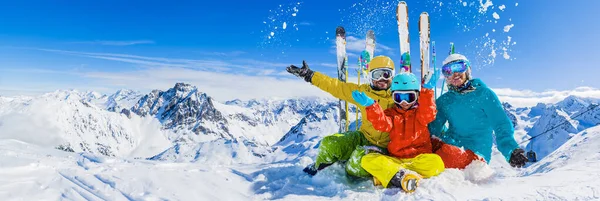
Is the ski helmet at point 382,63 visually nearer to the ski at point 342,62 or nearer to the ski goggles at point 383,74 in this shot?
the ski goggles at point 383,74

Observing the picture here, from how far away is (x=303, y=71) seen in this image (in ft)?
22.3

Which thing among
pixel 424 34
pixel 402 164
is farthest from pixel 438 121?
pixel 424 34

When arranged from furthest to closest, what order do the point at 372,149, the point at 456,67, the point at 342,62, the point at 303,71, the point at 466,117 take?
the point at 342,62
the point at 303,71
the point at 466,117
the point at 456,67
the point at 372,149

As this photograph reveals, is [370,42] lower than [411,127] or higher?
higher

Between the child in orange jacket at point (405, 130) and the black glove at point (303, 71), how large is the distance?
1651mm

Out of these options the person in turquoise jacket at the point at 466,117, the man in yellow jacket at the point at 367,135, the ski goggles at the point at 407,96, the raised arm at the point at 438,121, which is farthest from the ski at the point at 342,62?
the ski goggles at the point at 407,96

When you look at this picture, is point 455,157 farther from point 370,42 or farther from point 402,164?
point 370,42

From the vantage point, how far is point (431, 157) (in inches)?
198

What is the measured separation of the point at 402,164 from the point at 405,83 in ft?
3.47

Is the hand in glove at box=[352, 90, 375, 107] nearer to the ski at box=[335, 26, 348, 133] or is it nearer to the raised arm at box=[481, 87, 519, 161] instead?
the raised arm at box=[481, 87, 519, 161]

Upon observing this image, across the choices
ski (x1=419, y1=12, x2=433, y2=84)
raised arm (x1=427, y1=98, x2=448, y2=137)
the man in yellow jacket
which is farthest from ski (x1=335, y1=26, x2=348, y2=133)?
raised arm (x1=427, y1=98, x2=448, y2=137)

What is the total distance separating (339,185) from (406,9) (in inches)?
238

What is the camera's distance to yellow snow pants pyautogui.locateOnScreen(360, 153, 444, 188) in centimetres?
486

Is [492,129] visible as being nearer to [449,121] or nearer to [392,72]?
[449,121]
